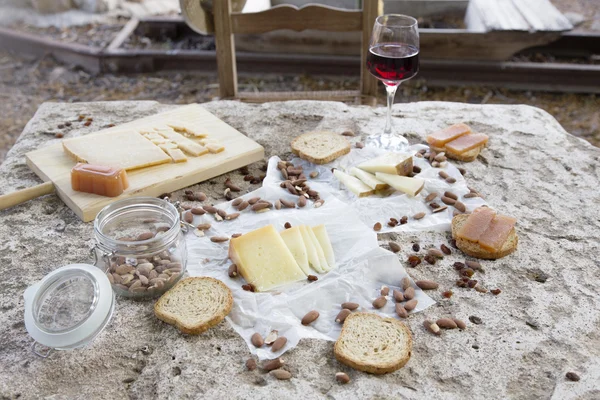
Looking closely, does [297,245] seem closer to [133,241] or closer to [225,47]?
[133,241]

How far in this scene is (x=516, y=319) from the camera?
5.18 feet

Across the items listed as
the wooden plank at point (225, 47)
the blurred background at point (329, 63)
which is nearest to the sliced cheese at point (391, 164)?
the wooden plank at point (225, 47)

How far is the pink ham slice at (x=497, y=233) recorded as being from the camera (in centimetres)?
178

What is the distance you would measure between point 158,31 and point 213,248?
4.22m

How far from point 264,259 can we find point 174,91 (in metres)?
3.57

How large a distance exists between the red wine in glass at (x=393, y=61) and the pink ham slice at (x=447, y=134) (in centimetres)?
30

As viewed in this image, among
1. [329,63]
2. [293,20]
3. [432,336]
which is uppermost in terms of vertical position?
[293,20]

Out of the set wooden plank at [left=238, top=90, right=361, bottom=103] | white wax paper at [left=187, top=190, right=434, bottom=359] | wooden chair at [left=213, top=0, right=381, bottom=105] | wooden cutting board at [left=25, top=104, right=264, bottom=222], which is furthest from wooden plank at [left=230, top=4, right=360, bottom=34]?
white wax paper at [left=187, top=190, right=434, bottom=359]

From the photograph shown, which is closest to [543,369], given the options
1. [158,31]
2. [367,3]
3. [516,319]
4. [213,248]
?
[516,319]

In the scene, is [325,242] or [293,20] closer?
[325,242]

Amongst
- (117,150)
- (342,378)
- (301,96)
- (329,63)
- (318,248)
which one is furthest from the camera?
(329,63)

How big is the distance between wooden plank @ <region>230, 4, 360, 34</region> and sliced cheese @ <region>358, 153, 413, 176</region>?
1.08 m

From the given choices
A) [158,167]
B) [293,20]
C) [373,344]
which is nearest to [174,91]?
[293,20]

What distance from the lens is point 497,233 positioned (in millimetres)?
1810
